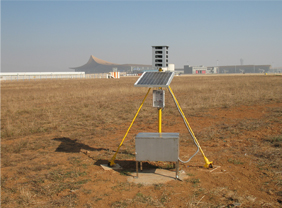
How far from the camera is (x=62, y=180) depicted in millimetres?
5527

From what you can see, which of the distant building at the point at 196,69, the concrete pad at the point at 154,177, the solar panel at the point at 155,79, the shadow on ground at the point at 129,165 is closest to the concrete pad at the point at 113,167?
the shadow on ground at the point at 129,165

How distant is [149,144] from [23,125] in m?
8.10

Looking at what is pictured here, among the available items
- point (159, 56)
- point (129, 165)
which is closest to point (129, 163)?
point (129, 165)

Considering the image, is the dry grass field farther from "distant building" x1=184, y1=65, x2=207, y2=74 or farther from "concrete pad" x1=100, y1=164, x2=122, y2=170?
"distant building" x1=184, y1=65, x2=207, y2=74

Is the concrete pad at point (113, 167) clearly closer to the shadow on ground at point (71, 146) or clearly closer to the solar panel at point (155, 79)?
the shadow on ground at point (71, 146)

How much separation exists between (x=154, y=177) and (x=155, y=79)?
2.08 meters

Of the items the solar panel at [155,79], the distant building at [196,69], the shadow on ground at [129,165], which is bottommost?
the shadow on ground at [129,165]

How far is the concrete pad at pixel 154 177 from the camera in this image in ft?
17.5

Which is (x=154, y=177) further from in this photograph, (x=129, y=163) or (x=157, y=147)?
(x=129, y=163)

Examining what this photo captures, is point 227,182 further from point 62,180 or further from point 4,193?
point 4,193

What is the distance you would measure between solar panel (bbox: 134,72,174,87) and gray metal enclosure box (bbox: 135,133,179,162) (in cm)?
107

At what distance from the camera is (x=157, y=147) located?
546cm

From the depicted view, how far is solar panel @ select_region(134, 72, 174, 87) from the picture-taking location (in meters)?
5.44

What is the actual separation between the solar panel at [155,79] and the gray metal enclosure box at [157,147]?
1.07m
